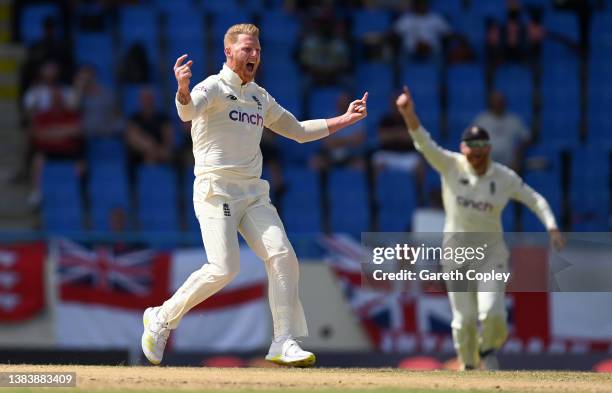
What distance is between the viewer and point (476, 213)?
12484 millimetres

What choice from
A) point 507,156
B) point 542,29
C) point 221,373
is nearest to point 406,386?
point 221,373

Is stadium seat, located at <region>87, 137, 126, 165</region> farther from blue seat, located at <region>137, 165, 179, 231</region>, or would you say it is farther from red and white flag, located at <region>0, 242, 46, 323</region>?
red and white flag, located at <region>0, 242, 46, 323</region>

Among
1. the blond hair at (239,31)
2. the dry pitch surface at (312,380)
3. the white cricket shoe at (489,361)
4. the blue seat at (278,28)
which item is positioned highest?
the blue seat at (278,28)

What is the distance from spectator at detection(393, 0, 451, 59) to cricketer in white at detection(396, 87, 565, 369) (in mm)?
7436

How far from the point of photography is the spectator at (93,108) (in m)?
19.0

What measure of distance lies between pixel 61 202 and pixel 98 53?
9.27ft

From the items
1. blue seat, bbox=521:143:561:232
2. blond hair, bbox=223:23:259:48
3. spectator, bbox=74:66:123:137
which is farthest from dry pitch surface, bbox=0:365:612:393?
spectator, bbox=74:66:123:137

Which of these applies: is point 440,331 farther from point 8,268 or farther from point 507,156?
point 8,268

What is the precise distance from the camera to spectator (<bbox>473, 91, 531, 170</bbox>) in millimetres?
18219

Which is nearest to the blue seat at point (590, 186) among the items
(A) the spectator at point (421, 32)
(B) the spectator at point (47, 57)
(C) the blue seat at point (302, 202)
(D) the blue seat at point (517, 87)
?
(D) the blue seat at point (517, 87)

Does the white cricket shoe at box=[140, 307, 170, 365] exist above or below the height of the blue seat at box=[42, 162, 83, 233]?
below

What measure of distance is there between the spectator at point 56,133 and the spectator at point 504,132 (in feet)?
16.8

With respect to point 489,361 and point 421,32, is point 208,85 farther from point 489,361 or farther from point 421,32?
point 421,32

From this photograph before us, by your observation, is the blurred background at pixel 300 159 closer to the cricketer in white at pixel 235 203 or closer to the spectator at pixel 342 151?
the spectator at pixel 342 151
